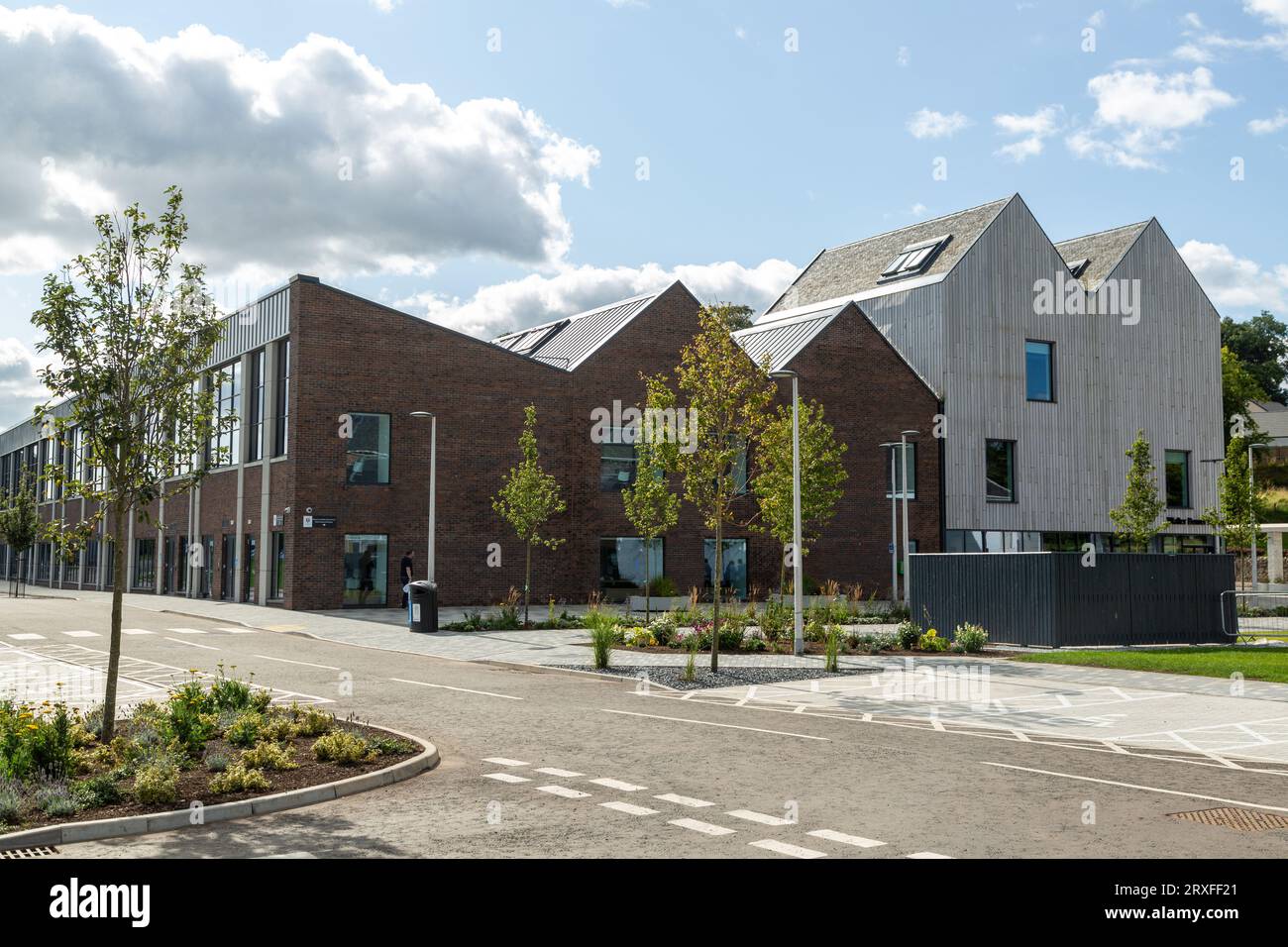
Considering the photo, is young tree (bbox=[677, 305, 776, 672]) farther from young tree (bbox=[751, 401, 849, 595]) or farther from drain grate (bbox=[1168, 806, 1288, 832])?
drain grate (bbox=[1168, 806, 1288, 832])

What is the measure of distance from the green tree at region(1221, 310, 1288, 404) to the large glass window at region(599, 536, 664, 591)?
7526cm

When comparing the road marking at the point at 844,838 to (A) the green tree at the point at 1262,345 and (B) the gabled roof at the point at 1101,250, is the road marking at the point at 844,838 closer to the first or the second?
(B) the gabled roof at the point at 1101,250

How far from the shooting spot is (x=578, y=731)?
1238 centimetres

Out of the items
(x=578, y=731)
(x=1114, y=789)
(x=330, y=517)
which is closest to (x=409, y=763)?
(x=578, y=731)

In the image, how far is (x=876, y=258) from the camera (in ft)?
171

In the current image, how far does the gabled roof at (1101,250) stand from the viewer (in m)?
49.9

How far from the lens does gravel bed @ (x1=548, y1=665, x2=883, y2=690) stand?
58.9 ft

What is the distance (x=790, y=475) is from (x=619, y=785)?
59.5 ft

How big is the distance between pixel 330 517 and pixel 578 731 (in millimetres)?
24201

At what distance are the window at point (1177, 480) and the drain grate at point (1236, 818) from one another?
45870 mm

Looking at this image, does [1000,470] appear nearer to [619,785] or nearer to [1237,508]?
[1237,508]

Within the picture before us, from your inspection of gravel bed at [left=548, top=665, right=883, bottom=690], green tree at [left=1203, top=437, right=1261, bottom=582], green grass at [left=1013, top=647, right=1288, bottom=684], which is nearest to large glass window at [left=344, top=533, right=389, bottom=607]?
gravel bed at [left=548, top=665, right=883, bottom=690]

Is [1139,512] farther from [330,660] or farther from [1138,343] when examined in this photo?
[330,660]

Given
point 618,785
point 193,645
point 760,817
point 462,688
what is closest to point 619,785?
point 618,785
